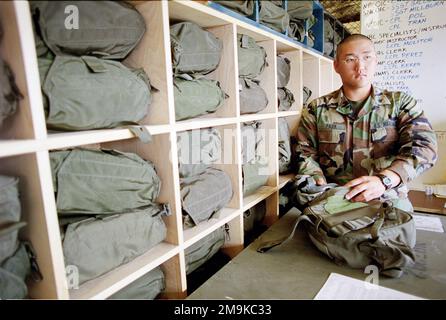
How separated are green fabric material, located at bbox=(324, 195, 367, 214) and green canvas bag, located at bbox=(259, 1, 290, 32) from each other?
2.56 feet

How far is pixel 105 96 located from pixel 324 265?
0.88 m

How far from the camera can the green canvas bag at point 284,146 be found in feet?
4.97

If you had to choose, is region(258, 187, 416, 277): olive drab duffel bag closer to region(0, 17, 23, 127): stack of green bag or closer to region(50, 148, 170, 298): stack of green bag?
region(50, 148, 170, 298): stack of green bag

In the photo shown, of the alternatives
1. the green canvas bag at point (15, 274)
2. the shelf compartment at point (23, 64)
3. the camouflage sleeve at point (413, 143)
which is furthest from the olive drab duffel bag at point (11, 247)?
the camouflage sleeve at point (413, 143)

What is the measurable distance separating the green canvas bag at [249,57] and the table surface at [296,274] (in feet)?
2.39

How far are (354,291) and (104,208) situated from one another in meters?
0.75

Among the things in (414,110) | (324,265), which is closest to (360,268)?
(324,265)

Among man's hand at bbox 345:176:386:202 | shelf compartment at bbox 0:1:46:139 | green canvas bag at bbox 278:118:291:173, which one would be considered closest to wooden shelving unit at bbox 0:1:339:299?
shelf compartment at bbox 0:1:46:139

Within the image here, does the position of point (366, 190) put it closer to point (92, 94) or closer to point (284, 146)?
point (284, 146)

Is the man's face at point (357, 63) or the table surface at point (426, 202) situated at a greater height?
the man's face at point (357, 63)

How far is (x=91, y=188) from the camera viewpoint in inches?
28.6

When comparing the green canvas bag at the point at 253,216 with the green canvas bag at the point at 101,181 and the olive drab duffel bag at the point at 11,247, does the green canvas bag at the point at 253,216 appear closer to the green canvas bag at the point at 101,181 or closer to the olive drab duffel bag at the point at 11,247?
the green canvas bag at the point at 101,181

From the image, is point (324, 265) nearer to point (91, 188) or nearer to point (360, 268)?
point (360, 268)
